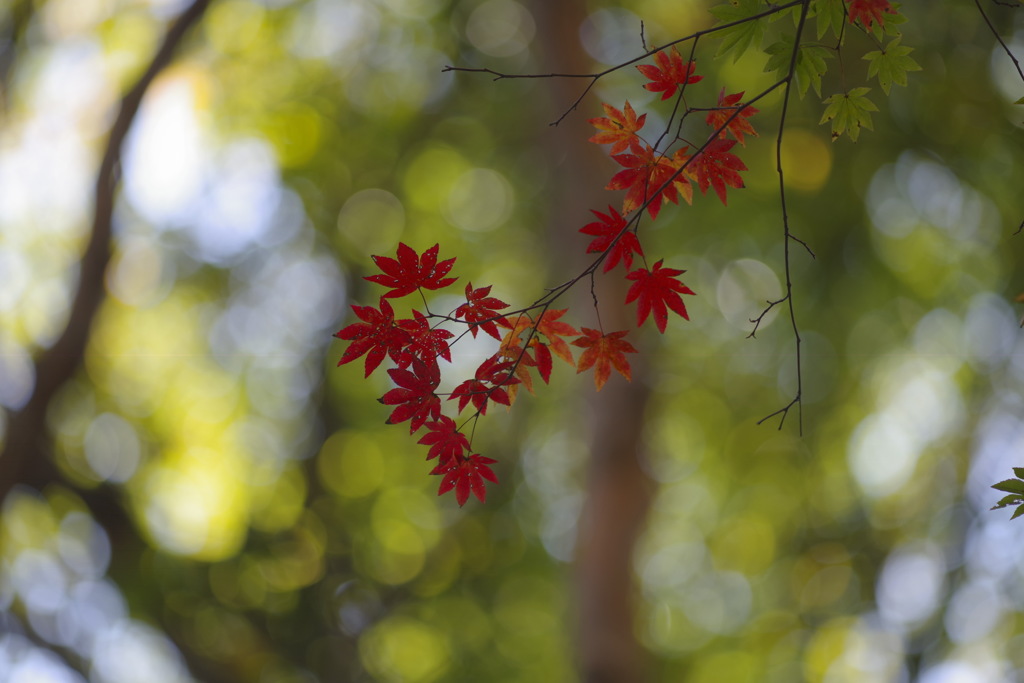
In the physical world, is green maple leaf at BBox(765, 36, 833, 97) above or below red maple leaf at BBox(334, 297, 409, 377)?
above

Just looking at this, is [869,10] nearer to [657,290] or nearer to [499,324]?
[657,290]

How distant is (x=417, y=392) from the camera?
0.86 m

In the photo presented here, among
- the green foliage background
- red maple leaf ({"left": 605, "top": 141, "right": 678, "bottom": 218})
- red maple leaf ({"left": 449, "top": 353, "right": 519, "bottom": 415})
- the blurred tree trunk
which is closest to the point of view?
red maple leaf ({"left": 449, "top": 353, "right": 519, "bottom": 415})

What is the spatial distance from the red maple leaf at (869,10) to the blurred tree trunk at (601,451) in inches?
72.8

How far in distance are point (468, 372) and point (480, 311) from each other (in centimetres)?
302

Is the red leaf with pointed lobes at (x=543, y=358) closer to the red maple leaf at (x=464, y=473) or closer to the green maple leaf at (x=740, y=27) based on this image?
the red maple leaf at (x=464, y=473)

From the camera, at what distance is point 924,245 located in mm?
3920

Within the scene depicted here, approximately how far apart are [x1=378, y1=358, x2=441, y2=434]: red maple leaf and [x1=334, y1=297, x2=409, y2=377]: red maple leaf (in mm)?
31

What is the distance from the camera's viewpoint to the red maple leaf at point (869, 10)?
905 millimetres

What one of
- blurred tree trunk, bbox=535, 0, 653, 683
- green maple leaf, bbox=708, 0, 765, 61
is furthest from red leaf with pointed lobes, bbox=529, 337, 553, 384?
blurred tree trunk, bbox=535, 0, 653, 683

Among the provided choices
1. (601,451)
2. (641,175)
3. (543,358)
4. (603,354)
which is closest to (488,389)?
(543,358)

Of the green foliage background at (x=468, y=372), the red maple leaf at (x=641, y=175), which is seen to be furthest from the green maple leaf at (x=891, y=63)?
the green foliage background at (x=468, y=372)

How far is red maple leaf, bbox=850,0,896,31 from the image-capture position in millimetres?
905

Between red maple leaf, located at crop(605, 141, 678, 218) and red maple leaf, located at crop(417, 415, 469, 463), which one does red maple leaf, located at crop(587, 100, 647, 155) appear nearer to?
red maple leaf, located at crop(605, 141, 678, 218)
